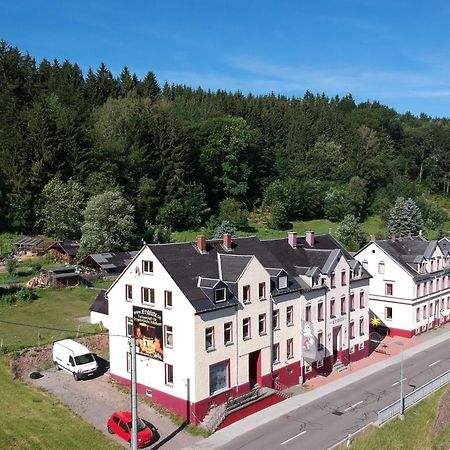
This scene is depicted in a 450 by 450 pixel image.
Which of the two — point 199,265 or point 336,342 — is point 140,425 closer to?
point 199,265

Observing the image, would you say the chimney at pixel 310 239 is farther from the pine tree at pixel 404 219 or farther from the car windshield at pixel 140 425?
the pine tree at pixel 404 219

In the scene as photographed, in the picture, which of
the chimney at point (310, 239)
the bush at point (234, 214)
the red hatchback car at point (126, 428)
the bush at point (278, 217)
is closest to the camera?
the red hatchback car at point (126, 428)

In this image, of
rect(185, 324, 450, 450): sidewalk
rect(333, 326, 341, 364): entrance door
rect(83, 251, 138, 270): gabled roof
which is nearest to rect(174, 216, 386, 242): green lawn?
rect(83, 251, 138, 270): gabled roof

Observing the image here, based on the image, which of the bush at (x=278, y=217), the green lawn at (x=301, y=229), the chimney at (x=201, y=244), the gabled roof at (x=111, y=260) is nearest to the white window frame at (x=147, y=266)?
the chimney at (x=201, y=244)

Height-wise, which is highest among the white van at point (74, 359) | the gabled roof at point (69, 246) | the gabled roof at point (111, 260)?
the gabled roof at point (69, 246)

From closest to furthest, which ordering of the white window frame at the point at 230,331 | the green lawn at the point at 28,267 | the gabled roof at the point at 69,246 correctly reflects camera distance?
the white window frame at the point at 230,331, the green lawn at the point at 28,267, the gabled roof at the point at 69,246

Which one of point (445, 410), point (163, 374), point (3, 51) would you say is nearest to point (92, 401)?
point (163, 374)

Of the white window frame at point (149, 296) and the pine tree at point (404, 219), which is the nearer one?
the white window frame at point (149, 296)

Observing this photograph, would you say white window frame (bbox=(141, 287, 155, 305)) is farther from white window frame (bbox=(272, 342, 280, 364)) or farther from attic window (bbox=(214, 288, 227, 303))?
white window frame (bbox=(272, 342, 280, 364))
